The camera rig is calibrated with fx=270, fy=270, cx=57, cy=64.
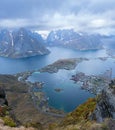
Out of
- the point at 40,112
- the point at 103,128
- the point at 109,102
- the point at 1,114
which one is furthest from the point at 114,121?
the point at 40,112

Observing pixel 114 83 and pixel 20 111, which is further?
pixel 20 111

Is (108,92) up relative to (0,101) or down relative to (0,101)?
up

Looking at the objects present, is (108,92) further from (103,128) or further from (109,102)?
(103,128)

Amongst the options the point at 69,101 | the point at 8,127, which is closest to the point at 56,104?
the point at 69,101

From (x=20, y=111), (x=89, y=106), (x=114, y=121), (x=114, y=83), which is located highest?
(x=114, y=83)

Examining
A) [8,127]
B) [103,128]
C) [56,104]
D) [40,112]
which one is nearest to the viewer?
[103,128]

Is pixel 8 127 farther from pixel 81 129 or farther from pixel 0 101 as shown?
pixel 0 101

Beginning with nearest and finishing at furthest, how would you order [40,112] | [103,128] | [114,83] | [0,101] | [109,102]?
[103,128] → [109,102] → [114,83] → [0,101] → [40,112]
